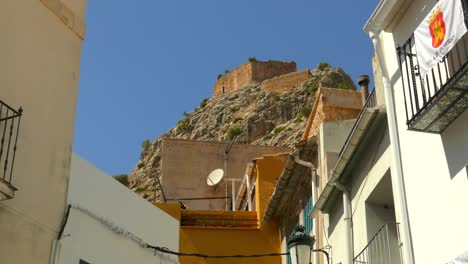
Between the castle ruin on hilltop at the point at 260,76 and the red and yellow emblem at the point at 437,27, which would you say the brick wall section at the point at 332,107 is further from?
the castle ruin on hilltop at the point at 260,76

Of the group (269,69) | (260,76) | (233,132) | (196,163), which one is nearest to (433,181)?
(196,163)

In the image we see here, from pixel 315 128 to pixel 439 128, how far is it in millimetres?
8471

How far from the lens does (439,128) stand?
9.09m

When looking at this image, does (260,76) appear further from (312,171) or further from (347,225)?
(347,225)

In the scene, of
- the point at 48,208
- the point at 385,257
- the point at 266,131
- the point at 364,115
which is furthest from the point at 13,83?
the point at 266,131

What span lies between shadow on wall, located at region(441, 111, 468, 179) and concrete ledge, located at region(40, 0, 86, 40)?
5.22 metres

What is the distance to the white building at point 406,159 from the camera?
28.5ft

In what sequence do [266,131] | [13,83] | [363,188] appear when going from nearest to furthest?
[13,83] → [363,188] → [266,131]

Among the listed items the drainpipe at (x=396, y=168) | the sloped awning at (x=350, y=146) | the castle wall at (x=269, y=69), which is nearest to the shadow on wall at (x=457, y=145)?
the drainpipe at (x=396, y=168)

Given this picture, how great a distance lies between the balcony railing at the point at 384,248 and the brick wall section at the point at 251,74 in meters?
72.5

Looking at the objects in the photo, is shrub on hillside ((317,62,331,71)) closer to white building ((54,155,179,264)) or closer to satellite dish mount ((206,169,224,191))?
satellite dish mount ((206,169,224,191))

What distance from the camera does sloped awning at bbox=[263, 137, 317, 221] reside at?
17000 millimetres

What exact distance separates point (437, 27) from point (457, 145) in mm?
1390

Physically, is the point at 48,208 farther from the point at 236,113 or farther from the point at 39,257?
the point at 236,113
